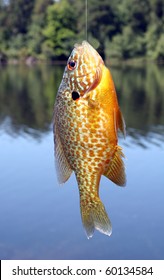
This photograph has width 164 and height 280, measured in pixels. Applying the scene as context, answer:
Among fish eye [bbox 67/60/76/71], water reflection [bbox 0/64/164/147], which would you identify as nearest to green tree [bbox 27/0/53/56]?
water reflection [bbox 0/64/164/147]

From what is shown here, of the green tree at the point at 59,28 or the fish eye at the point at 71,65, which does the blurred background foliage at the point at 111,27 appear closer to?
the green tree at the point at 59,28

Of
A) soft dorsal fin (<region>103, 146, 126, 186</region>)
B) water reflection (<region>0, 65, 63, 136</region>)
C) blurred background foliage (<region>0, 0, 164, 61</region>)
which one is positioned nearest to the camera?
soft dorsal fin (<region>103, 146, 126, 186</region>)

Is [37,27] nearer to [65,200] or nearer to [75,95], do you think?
[65,200]

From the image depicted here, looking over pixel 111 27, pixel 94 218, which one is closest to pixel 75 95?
pixel 94 218

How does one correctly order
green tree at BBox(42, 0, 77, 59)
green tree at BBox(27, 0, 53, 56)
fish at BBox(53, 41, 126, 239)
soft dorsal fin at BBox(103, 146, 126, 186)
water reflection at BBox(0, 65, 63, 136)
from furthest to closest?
green tree at BBox(27, 0, 53, 56)
green tree at BBox(42, 0, 77, 59)
water reflection at BBox(0, 65, 63, 136)
soft dorsal fin at BBox(103, 146, 126, 186)
fish at BBox(53, 41, 126, 239)

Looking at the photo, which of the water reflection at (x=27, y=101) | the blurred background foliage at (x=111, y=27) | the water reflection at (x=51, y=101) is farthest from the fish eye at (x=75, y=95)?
the blurred background foliage at (x=111, y=27)

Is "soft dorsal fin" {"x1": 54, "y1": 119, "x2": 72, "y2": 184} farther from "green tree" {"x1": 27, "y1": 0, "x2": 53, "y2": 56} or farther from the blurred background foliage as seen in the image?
"green tree" {"x1": 27, "y1": 0, "x2": 53, "y2": 56}
